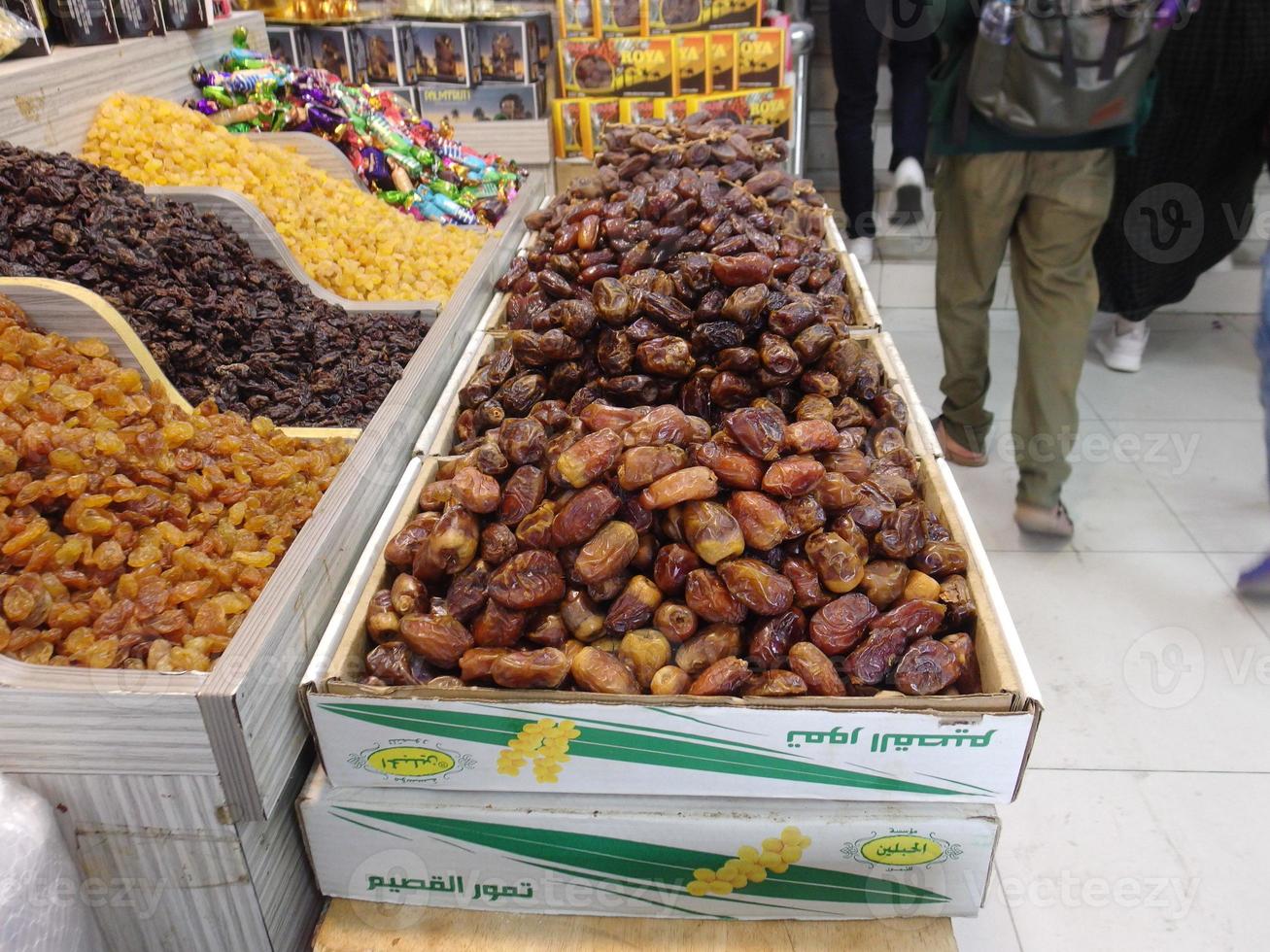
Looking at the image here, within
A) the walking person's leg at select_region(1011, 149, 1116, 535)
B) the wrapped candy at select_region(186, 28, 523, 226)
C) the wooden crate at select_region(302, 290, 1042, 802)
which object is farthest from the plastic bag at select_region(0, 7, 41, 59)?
the walking person's leg at select_region(1011, 149, 1116, 535)

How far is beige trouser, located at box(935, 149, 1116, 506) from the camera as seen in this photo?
7.66 feet

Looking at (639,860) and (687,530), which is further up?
(687,530)

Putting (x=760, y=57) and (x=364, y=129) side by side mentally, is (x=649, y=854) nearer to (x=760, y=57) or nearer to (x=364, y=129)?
(x=364, y=129)

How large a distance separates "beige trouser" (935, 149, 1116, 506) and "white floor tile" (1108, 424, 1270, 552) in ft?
1.89

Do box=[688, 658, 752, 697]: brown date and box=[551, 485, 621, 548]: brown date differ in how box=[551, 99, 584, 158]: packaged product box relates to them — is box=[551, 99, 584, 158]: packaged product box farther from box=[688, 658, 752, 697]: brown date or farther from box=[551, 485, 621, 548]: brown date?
box=[688, 658, 752, 697]: brown date

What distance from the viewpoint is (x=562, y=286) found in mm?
1833

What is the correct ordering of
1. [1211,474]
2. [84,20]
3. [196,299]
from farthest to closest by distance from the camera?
[1211,474] → [84,20] → [196,299]

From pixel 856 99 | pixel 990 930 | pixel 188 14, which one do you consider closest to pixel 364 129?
pixel 188 14

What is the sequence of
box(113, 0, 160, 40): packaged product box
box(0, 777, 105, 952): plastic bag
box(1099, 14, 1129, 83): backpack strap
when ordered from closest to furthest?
box(0, 777, 105, 952): plastic bag < box(1099, 14, 1129, 83): backpack strap < box(113, 0, 160, 40): packaged product box

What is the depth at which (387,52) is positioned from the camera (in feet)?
13.2

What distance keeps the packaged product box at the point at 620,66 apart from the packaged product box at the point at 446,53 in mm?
402

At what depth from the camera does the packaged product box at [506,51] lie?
12.8ft

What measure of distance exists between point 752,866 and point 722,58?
142 inches

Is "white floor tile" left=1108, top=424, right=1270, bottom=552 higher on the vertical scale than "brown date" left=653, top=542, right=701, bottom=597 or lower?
lower
